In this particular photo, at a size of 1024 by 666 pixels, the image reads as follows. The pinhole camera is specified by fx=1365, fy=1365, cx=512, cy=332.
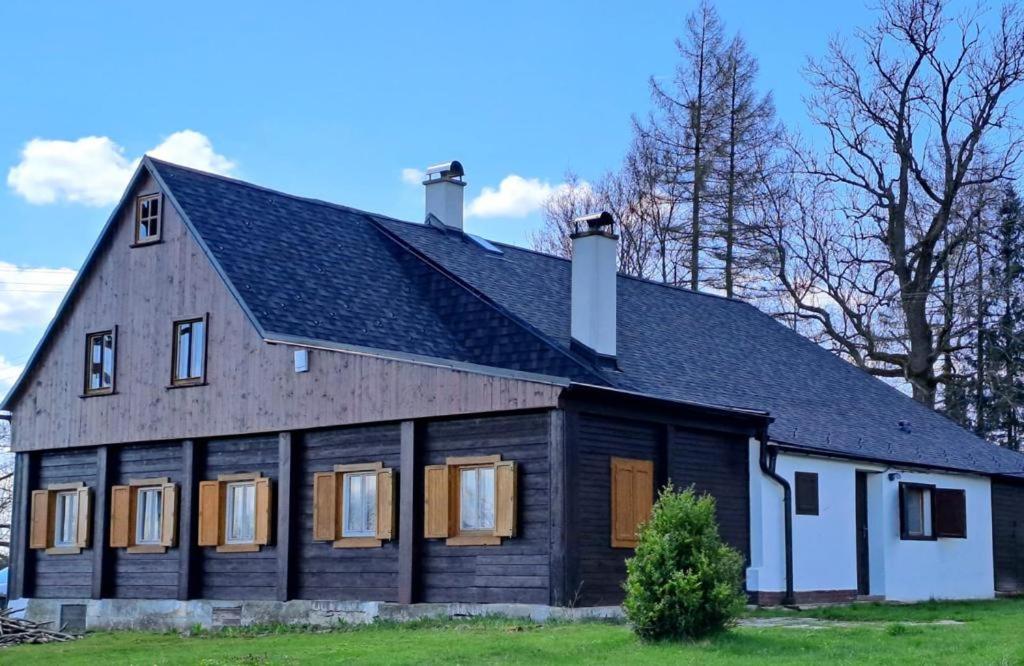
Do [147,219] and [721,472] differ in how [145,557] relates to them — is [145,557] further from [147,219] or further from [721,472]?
[721,472]

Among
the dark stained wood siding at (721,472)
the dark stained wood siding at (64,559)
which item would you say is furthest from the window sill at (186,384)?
the dark stained wood siding at (721,472)

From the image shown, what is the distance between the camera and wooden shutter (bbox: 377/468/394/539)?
67.2 ft

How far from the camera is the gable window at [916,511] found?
2592 cm

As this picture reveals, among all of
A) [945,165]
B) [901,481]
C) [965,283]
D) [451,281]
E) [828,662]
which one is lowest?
[828,662]

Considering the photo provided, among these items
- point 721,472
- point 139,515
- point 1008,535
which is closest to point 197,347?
point 139,515

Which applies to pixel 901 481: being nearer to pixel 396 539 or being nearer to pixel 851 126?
pixel 396 539

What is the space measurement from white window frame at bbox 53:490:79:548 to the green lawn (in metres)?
5.20

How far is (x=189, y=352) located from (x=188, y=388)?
672 millimetres

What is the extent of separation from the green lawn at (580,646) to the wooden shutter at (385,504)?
144 centimetres

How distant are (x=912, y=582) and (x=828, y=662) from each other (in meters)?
13.8

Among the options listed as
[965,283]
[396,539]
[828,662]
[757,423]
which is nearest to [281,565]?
[396,539]

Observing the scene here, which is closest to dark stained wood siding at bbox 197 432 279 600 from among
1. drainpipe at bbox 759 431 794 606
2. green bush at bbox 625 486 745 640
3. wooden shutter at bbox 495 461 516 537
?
wooden shutter at bbox 495 461 516 537

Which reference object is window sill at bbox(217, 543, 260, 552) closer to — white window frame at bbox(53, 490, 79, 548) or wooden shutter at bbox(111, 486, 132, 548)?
wooden shutter at bbox(111, 486, 132, 548)

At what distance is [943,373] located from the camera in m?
42.0
